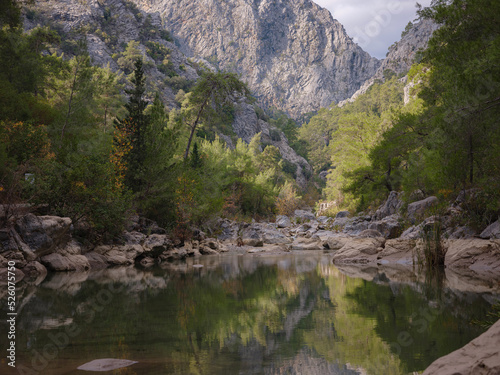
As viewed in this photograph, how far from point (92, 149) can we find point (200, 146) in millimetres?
21709

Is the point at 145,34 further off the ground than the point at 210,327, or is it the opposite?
the point at 145,34

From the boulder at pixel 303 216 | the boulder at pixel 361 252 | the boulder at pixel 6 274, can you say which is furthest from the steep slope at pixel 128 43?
the boulder at pixel 6 274

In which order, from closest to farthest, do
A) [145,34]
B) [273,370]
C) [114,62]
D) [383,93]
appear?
[273,370] < [114,62] < [383,93] < [145,34]

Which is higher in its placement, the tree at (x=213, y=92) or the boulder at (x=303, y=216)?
the tree at (x=213, y=92)

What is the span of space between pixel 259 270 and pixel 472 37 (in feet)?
33.6

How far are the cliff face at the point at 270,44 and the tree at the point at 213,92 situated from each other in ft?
443

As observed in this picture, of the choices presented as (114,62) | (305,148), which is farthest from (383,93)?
(114,62)

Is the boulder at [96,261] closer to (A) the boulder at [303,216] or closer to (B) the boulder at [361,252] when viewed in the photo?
(B) the boulder at [361,252]

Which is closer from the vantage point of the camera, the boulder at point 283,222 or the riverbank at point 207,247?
the riverbank at point 207,247

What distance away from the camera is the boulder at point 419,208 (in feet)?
60.0

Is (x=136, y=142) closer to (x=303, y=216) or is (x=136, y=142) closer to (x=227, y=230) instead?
(x=227, y=230)

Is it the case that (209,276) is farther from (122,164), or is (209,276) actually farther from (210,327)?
(122,164)

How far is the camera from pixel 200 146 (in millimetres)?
42031

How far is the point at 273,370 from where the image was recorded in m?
4.05
